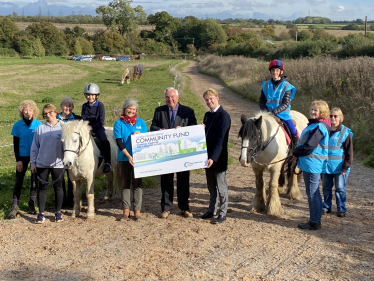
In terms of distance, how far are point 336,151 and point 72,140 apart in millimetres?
4426

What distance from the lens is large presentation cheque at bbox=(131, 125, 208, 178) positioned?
596 cm

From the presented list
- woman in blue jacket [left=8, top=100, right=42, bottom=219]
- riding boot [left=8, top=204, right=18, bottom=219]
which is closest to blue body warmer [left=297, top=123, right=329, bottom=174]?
woman in blue jacket [left=8, top=100, right=42, bottom=219]

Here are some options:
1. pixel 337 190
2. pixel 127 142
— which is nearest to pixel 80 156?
pixel 127 142

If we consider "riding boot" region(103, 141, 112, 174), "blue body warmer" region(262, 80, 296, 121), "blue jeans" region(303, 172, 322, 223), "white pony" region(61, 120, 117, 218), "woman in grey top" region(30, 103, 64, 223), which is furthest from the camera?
"riding boot" region(103, 141, 112, 174)

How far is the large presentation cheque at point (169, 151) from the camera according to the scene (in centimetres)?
596

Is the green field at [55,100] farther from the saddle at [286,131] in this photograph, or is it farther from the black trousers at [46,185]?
the saddle at [286,131]

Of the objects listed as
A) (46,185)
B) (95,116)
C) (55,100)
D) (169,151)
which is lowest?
(55,100)

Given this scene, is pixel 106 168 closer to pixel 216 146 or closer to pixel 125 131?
pixel 125 131

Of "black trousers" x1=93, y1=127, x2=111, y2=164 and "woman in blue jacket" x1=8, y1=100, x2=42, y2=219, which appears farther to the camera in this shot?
"black trousers" x1=93, y1=127, x2=111, y2=164

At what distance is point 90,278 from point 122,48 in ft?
291

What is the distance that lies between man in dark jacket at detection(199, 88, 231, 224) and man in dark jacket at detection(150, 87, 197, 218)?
339 millimetres

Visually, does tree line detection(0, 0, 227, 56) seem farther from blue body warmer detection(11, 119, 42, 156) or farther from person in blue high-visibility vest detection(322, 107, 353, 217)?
person in blue high-visibility vest detection(322, 107, 353, 217)

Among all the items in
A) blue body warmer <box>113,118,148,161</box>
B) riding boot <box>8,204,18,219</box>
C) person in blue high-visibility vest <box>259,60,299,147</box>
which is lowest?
riding boot <box>8,204,18,219</box>

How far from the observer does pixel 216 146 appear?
233 inches
